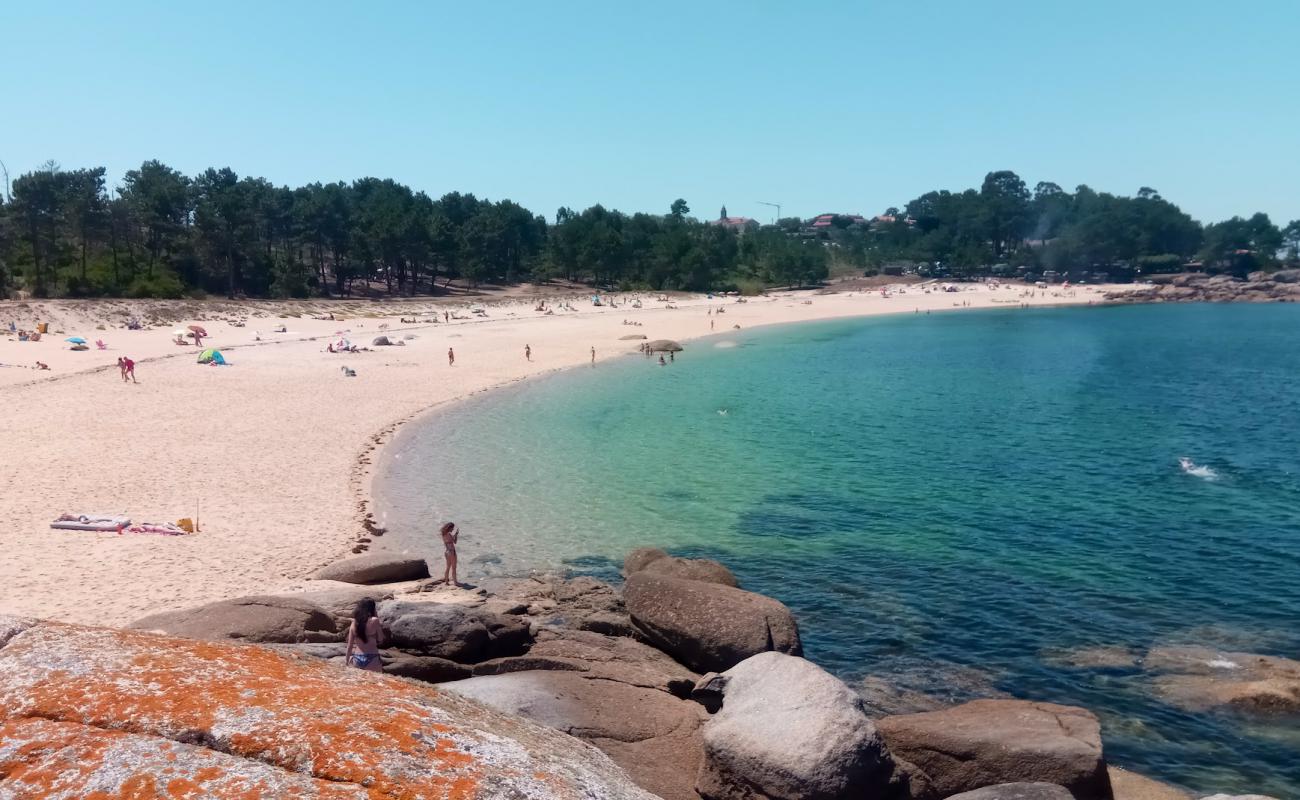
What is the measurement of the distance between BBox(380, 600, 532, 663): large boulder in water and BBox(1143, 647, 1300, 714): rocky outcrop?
1130cm

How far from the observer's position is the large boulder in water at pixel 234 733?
3.44 m

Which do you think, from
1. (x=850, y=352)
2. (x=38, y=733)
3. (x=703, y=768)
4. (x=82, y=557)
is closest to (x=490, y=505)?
(x=82, y=557)

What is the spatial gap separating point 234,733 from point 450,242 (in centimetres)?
10553

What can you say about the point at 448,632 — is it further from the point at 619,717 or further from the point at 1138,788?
the point at 1138,788

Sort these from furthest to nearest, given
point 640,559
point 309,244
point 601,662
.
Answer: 1. point 309,244
2. point 640,559
3. point 601,662

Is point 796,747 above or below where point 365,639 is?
below

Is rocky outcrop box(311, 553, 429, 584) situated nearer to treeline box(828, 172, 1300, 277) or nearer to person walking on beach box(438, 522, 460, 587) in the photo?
person walking on beach box(438, 522, 460, 587)

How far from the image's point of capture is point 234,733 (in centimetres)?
374

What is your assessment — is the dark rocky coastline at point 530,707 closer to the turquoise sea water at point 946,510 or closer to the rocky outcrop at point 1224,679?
the rocky outcrop at point 1224,679

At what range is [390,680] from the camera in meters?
4.66

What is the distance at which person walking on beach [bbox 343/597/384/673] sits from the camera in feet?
35.1

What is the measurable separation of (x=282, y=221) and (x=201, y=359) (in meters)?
53.4

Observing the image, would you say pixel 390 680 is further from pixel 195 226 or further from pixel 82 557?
pixel 195 226

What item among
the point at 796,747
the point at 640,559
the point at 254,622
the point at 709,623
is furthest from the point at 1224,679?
the point at 254,622
